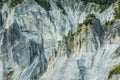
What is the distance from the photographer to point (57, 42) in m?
145

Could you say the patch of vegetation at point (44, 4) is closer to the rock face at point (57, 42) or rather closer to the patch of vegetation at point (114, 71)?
the rock face at point (57, 42)

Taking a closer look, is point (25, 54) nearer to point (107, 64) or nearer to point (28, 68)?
point (28, 68)

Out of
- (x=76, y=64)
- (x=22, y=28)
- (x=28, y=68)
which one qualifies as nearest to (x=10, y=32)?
(x=22, y=28)

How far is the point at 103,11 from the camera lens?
506 feet

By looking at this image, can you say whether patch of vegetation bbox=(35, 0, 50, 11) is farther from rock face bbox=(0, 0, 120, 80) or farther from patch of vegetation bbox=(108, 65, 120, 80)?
patch of vegetation bbox=(108, 65, 120, 80)

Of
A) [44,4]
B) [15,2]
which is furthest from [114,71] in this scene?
[44,4]

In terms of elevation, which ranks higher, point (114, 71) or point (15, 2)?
point (15, 2)

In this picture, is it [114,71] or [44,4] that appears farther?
[44,4]

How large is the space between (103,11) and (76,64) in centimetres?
5386

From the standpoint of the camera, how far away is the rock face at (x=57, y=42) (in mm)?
101438

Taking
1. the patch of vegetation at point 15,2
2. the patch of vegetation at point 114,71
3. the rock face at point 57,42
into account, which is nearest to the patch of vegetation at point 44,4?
the rock face at point 57,42

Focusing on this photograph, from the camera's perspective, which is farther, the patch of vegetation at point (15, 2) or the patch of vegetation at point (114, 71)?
the patch of vegetation at point (15, 2)

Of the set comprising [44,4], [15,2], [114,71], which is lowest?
[114,71]

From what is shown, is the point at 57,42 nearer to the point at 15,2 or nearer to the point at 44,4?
the point at 44,4
